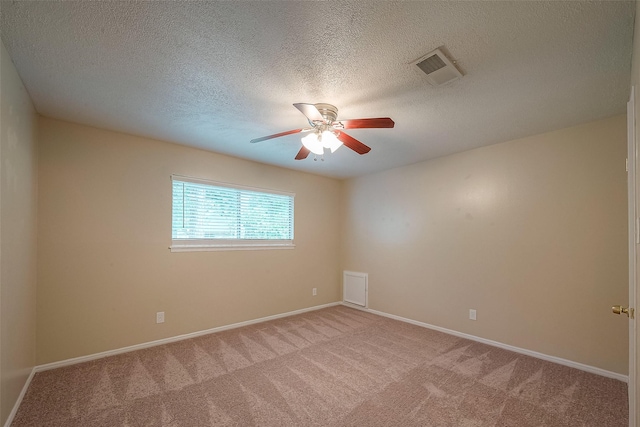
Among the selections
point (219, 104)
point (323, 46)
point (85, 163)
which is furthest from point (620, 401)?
point (85, 163)

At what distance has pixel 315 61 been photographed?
1.76 meters

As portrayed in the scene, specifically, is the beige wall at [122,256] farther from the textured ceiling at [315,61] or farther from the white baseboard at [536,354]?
the white baseboard at [536,354]

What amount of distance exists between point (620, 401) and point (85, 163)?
5.20m

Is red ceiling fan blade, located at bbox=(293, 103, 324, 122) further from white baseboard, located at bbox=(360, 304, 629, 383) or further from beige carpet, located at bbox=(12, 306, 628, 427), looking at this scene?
white baseboard, located at bbox=(360, 304, 629, 383)

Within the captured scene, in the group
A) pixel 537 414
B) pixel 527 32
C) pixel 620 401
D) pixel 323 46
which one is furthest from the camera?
pixel 620 401

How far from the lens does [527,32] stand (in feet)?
4.95

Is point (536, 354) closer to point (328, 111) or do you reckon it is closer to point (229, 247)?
point (328, 111)

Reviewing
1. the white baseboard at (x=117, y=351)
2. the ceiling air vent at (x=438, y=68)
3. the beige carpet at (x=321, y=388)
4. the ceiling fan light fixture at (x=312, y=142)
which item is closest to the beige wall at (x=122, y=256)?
the white baseboard at (x=117, y=351)

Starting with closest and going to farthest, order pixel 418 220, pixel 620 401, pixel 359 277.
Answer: pixel 620 401 < pixel 418 220 < pixel 359 277

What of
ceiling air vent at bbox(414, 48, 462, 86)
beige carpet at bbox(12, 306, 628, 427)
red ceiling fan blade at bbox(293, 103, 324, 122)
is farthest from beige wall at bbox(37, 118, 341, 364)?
ceiling air vent at bbox(414, 48, 462, 86)

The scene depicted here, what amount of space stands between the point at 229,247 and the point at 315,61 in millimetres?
2804

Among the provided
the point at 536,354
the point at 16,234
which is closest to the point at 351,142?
the point at 16,234

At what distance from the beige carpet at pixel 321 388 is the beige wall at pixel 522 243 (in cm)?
41

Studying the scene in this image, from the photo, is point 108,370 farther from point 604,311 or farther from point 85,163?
point 604,311
